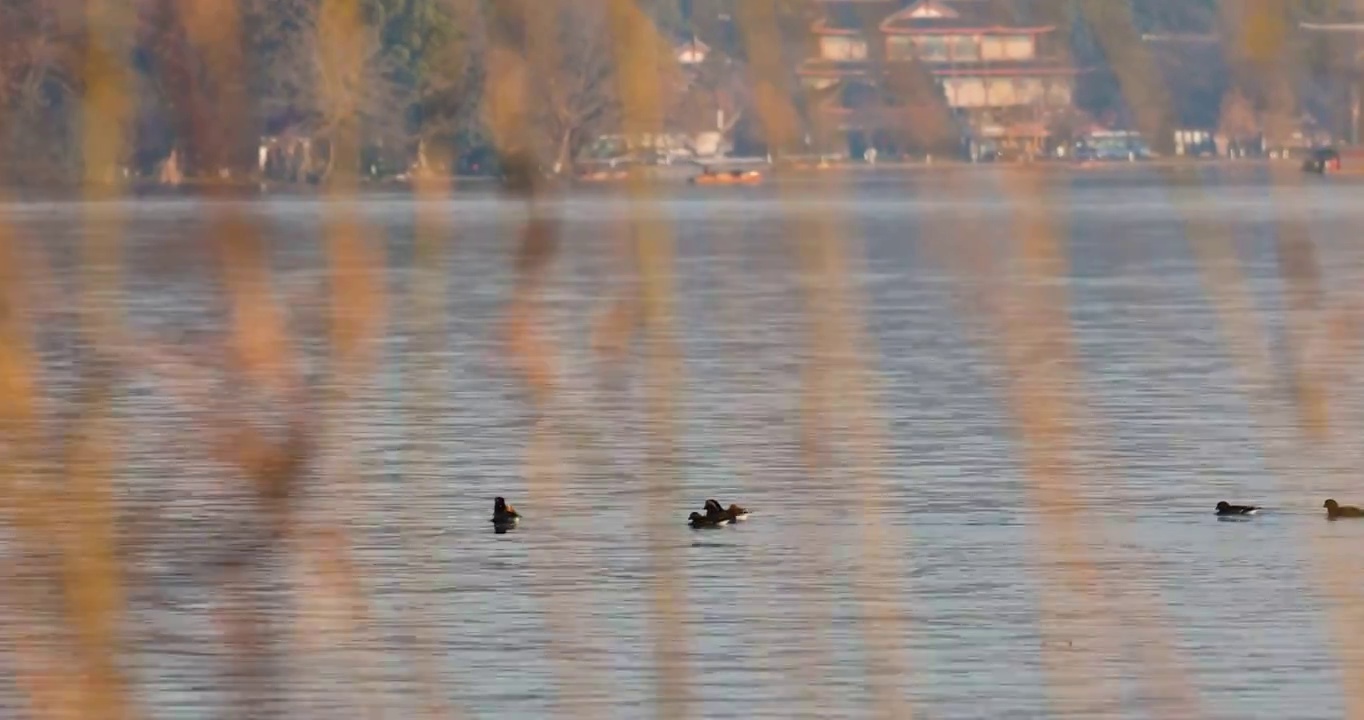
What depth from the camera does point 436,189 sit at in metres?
4.58

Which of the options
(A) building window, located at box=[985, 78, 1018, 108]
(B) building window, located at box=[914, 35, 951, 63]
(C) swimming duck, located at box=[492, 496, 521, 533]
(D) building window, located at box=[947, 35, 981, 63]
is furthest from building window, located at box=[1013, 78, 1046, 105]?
(C) swimming duck, located at box=[492, 496, 521, 533]

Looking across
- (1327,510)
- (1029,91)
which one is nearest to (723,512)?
(1327,510)

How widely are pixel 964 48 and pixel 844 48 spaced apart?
0.65ft

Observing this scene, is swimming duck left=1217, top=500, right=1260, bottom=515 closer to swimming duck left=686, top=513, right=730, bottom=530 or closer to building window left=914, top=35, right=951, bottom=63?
swimming duck left=686, top=513, right=730, bottom=530

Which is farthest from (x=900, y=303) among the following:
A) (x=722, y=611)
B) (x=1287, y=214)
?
(x=1287, y=214)

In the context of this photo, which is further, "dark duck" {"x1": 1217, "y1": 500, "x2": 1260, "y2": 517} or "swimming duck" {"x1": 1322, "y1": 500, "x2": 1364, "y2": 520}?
"dark duck" {"x1": 1217, "y1": 500, "x2": 1260, "y2": 517}

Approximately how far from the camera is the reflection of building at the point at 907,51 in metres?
3.96

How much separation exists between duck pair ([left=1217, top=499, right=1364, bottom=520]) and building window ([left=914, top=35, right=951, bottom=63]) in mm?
12420

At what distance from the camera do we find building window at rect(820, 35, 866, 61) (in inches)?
156

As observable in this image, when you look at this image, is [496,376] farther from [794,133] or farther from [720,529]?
[794,133]

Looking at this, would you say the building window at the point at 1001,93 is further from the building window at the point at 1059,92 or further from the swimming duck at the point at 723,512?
the swimming duck at the point at 723,512

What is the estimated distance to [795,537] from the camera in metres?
16.0

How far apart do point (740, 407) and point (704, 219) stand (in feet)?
217

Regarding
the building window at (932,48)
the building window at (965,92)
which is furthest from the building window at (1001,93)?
the building window at (932,48)
